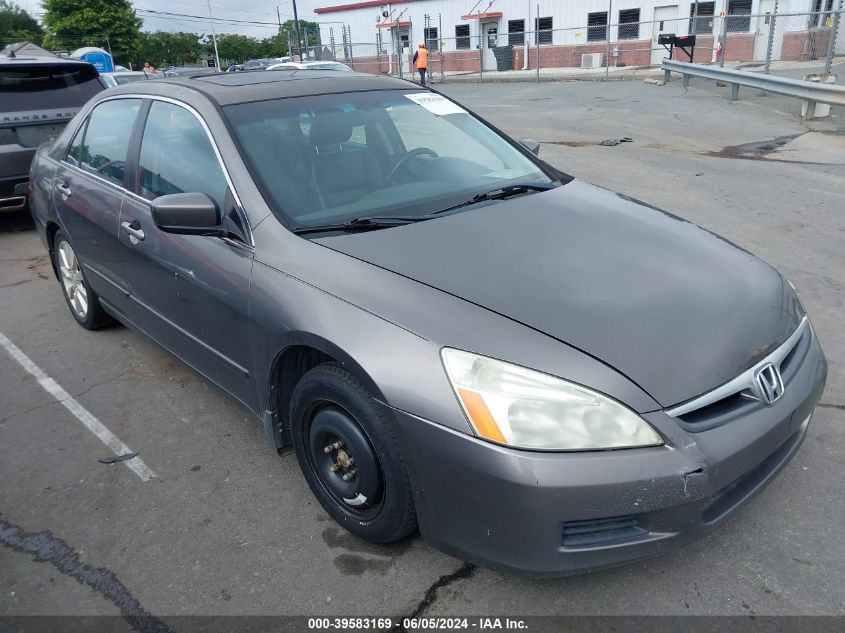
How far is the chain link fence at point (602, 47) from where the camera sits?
1116 inches

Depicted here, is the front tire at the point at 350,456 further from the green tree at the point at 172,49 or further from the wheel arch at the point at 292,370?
the green tree at the point at 172,49

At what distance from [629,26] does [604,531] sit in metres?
36.4

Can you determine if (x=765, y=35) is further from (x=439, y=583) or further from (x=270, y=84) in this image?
(x=439, y=583)

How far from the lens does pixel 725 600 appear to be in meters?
2.28

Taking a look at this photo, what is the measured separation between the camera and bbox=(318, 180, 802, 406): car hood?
217 cm

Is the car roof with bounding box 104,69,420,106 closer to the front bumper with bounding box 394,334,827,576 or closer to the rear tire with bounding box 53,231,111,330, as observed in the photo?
the rear tire with bounding box 53,231,111,330

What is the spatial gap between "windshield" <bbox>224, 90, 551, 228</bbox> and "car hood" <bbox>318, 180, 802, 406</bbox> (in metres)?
0.28

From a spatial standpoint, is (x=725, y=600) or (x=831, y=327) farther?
(x=831, y=327)

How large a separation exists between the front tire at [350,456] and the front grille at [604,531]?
0.55m

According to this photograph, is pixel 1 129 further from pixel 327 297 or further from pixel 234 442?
pixel 327 297

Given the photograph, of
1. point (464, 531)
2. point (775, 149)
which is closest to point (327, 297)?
point (464, 531)

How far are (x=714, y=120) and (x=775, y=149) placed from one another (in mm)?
2833

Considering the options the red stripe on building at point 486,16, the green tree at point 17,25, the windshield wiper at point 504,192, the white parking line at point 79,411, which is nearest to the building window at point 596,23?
the red stripe on building at point 486,16

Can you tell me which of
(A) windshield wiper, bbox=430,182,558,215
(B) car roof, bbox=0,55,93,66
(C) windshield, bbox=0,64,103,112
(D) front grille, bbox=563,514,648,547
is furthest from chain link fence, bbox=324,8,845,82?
(D) front grille, bbox=563,514,648,547
